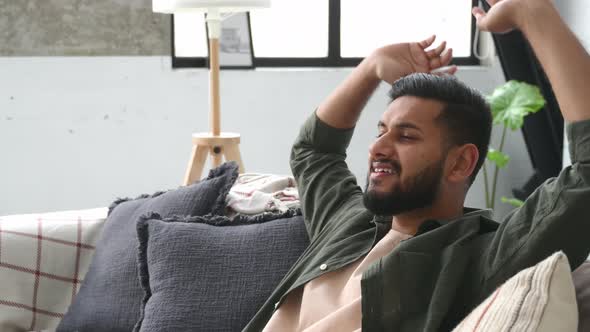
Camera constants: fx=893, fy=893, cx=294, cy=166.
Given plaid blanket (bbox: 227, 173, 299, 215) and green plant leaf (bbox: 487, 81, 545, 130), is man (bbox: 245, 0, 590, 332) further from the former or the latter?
green plant leaf (bbox: 487, 81, 545, 130)

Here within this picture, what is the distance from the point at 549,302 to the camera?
122 cm

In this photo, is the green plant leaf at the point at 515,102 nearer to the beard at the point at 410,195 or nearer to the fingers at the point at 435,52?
the fingers at the point at 435,52

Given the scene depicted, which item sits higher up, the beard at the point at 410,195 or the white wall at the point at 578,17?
the white wall at the point at 578,17

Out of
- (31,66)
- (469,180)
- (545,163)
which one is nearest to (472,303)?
(469,180)

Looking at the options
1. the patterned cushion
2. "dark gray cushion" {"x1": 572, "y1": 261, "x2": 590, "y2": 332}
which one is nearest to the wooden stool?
"dark gray cushion" {"x1": 572, "y1": 261, "x2": 590, "y2": 332}

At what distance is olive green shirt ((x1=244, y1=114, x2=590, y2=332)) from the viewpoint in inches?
60.6

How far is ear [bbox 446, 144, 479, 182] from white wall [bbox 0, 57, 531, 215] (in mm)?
3060

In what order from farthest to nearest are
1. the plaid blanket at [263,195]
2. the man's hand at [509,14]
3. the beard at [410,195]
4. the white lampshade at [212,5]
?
the white lampshade at [212,5] → the plaid blanket at [263,195] → the beard at [410,195] → the man's hand at [509,14]

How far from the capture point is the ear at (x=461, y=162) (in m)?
1.84

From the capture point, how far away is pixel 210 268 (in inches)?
83.5

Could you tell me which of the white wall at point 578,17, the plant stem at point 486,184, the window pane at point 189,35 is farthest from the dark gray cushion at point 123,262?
the plant stem at point 486,184

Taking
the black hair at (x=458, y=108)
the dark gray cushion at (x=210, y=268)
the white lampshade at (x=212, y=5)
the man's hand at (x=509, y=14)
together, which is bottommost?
the dark gray cushion at (x=210, y=268)

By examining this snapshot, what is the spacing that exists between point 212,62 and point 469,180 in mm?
→ 1841

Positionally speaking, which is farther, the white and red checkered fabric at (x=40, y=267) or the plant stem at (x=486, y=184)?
the plant stem at (x=486, y=184)
